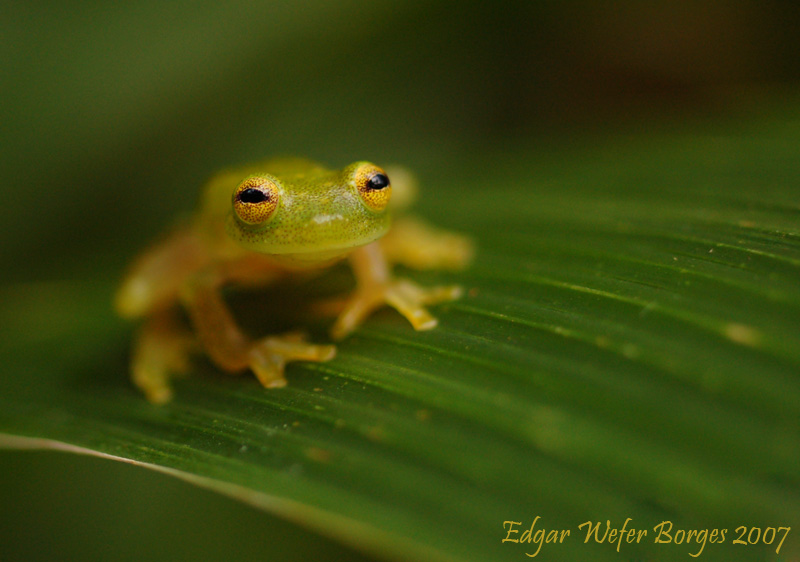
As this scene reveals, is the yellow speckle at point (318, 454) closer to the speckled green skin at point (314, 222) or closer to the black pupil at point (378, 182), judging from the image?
the speckled green skin at point (314, 222)

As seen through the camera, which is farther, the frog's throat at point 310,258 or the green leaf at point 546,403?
the frog's throat at point 310,258

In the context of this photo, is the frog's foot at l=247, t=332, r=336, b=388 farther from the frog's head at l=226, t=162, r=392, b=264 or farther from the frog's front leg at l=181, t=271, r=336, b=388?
the frog's head at l=226, t=162, r=392, b=264

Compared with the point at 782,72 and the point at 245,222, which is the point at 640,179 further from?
the point at 782,72

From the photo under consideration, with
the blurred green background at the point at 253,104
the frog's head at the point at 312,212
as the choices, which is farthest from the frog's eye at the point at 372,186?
the blurred green background at the point at 253,104

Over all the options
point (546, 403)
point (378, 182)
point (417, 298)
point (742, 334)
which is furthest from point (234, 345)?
point (742, 334)

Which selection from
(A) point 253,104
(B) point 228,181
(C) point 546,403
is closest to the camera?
(C) point 546,403

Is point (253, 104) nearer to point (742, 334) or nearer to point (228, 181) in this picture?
point (228, 181)

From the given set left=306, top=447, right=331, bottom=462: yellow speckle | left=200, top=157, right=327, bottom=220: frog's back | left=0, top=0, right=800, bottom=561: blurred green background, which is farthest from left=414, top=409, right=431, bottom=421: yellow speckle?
left=0, top=0, right=800, bottom=561: blurred green background

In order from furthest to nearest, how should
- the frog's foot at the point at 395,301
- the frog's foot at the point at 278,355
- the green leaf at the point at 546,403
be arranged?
the frog's foot at the point at 395,301 → the frog's foot at the point at 278,355 → the green leaf at the point at 546,403
